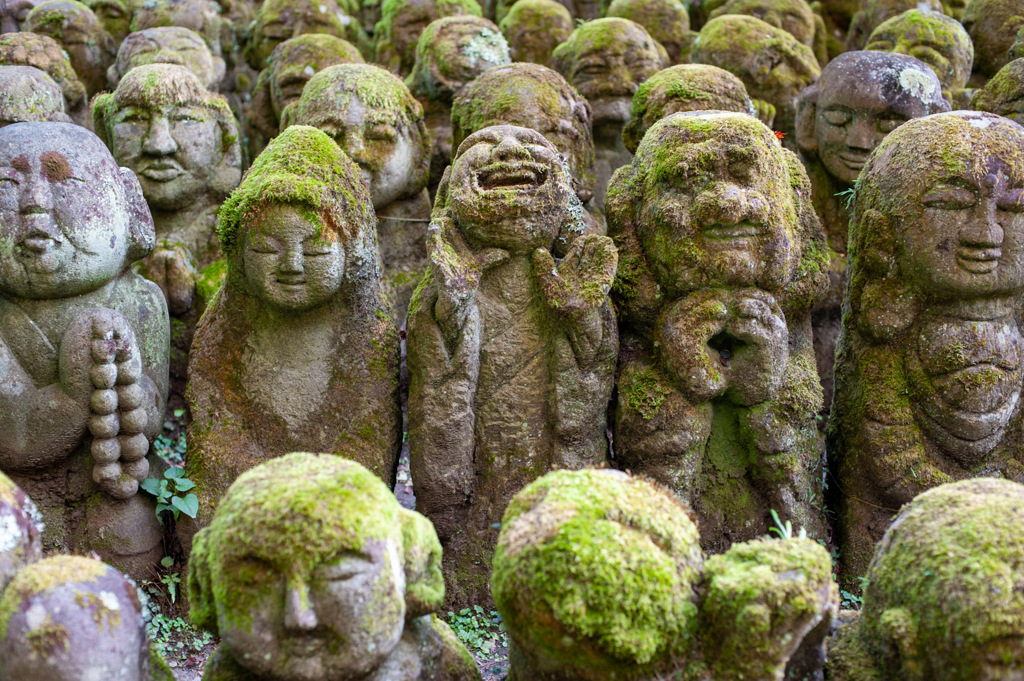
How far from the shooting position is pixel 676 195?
500cm

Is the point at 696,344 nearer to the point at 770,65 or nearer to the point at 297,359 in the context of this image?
the point at 297,359

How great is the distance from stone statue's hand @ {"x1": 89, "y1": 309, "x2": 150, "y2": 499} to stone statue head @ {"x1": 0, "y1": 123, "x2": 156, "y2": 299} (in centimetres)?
26

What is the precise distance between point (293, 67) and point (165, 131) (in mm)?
2159

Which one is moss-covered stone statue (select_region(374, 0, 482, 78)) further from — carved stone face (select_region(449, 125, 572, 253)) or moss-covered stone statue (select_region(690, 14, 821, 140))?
carved stone face (select_region(449, 125, 572, 253))

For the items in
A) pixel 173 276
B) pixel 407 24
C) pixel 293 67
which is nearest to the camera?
pixel 173 276

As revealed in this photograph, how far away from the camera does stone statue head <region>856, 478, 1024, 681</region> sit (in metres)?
3.09

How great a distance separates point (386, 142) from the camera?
705 centimetres

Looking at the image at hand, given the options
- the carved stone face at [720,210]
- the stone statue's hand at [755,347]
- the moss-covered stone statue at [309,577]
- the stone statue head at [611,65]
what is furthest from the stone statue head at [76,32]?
the moss-covered stone statue at [309,577]

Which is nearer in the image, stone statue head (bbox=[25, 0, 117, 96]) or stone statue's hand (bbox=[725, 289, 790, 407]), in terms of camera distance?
stone statue's hand (bbox=[725, 289, 790, 407])

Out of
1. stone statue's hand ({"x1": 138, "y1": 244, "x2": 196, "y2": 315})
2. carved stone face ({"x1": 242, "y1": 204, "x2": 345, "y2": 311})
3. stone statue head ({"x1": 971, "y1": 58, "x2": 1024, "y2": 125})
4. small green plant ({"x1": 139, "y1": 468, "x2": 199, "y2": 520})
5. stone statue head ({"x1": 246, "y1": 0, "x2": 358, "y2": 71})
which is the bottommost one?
small green plant ({"x1": 139, "y1": 468, "x2": 199, "y2": 520})

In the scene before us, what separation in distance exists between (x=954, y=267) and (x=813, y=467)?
48.9 inches

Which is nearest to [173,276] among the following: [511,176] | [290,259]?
[290,259]

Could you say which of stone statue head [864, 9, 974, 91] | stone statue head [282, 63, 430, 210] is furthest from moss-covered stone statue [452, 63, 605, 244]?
stone statue head [864, 9, 974, 91]

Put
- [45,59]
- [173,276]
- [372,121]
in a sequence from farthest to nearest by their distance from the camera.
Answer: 1. [45,59]
2. [372,121]
3. [173,276]
